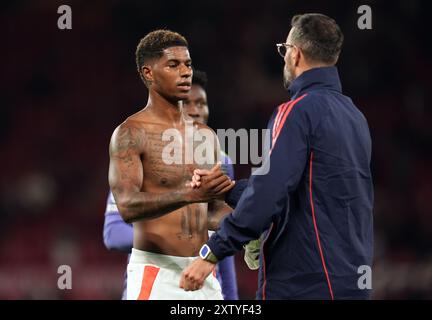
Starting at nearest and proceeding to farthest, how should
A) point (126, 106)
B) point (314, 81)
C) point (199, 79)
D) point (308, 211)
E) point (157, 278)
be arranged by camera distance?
point (308, 211)
point (314, 81)
point (157, 278)
point (199, 79)
point (126, 106)

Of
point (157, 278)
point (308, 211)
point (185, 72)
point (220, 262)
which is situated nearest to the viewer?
point (308, 211)

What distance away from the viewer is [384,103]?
35.1 feet

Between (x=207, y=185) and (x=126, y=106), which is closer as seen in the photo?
(x=207, y=185)

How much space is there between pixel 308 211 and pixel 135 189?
34.5 inches

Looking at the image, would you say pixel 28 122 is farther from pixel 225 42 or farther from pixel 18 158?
pixel 225 42

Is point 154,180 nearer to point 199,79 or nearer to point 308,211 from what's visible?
point 308,211

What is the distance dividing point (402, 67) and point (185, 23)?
10.1 ft

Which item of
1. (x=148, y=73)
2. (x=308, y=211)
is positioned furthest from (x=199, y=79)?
(x=308, y=211)

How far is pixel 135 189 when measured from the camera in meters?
3.72

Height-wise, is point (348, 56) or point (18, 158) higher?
point (348, 56)

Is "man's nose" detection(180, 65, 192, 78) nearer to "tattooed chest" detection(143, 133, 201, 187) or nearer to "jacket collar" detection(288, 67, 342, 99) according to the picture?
"tattooed chest" detection(143, 133, 201, 187)

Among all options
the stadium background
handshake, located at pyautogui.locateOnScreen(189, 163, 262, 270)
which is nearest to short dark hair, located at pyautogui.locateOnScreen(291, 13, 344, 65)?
handshake, located at pyautogui.locateOnScreen(189, 163, 262, 270)

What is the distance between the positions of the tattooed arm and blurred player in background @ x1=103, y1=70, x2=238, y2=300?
3.10 feet

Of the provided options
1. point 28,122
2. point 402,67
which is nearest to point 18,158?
point 28,122
